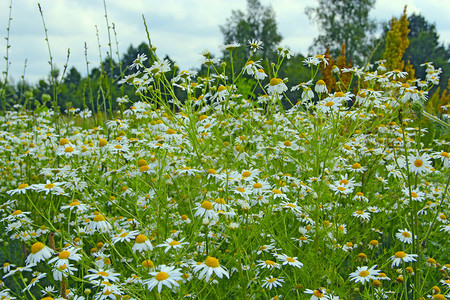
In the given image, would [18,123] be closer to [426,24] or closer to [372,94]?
[372,94]

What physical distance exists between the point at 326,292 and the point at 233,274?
24.1 inches

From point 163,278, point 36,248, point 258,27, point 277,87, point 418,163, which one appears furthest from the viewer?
point 258,27

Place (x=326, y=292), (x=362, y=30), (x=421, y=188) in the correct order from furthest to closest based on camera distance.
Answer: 1. (x=362, y=30)
2. (x=421, y=188)
3. (x=326, y=292)

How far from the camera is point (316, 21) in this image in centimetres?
2808

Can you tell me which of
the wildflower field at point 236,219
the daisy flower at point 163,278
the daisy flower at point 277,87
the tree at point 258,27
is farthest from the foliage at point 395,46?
the tree at point 258,27

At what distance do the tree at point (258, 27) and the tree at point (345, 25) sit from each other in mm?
9217

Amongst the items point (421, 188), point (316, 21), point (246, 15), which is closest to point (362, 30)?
point (316, 21)

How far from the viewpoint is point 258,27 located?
124ft

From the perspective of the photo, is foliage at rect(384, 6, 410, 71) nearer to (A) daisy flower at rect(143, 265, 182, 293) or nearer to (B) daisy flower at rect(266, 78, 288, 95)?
(B) daisy flower at rect(266, 78, 288, 95)

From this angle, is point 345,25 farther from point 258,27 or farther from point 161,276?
point 161,276

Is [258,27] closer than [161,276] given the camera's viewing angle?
No

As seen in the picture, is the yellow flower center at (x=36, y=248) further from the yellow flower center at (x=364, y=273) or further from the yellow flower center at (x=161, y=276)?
the yellow flower center at (x=364, y=273)

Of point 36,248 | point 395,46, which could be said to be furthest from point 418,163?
point 395,46

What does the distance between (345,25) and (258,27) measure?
491 inches
